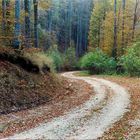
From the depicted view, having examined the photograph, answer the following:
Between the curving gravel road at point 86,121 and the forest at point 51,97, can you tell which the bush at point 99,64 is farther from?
the curving gravel road at point 86,121

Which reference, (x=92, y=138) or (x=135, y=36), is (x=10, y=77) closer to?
(x=92, y=138)

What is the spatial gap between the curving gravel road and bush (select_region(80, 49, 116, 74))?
2010 cm

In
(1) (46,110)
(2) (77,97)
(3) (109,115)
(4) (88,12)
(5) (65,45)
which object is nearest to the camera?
(3) (109,115)

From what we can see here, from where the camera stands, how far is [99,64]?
40469mm

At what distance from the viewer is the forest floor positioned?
1213 cm

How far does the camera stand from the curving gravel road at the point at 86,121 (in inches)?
470

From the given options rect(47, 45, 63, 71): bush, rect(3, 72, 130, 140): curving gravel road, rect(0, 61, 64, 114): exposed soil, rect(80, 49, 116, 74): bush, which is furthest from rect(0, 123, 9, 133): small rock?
rect(47, 45, 63, 71): bush

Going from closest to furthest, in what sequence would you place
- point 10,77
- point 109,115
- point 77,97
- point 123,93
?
point 109,115
point 10,77
point 77,97
point 123,93

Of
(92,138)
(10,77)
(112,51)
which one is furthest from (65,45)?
(92,138)

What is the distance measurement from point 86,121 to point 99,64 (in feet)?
87.4

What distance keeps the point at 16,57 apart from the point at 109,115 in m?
7.81

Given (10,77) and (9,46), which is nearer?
(10,77)

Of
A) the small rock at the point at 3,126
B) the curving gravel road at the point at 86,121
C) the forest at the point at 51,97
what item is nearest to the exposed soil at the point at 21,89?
the forest at the point at 51,97

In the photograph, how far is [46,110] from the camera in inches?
651
